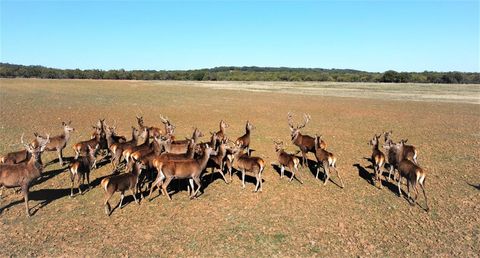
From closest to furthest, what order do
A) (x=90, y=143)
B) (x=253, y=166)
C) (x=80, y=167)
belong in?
1. (x=80, y=167)
2. (x=253, y=166)
3. (x=90, y=143)

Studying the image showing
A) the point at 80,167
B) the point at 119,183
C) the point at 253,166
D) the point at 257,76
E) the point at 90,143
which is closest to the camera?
the point at 119,183

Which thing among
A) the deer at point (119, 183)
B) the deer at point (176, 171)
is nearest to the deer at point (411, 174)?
the deer at point (176, 171)

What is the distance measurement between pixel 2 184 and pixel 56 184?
2338 millimetres

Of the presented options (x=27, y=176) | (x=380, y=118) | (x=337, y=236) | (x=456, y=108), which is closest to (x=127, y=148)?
(x=27, y=176)

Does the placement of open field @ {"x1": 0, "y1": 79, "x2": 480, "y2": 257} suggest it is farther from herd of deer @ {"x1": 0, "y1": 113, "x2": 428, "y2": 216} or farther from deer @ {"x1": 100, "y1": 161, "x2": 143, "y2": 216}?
herd of deer @ {"x1": 0, "y1": 113, "x2": 428, "y2": 216}

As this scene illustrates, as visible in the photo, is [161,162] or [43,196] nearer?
[161,162]

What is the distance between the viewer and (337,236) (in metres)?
8.89

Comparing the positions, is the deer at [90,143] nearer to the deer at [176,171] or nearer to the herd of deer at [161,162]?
the herd of deer at [161,162]

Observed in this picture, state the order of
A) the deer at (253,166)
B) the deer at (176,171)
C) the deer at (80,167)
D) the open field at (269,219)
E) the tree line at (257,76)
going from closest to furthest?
1. the open field at (269,219)
2. the deer at (176,171)
3. the deer at (80,167)
4. the deer at (253,166)
5. the tree line at (257,76)

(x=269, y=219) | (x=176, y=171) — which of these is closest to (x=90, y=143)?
(x=176, y=171)

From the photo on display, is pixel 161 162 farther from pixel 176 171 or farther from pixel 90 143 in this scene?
pixel 90 143

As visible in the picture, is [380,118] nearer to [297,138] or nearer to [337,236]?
[297,138]

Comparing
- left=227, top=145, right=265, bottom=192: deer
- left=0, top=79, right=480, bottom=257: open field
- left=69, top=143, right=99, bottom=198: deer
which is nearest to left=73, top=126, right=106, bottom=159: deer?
left=0, top=79, right=480, bottom=257: open field

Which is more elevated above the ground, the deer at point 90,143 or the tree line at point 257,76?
the tree line at point 257,76
